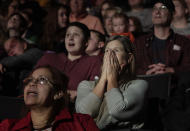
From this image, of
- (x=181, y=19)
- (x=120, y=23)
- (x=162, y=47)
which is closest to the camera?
(x=162, y=47)

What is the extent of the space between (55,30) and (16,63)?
4.83ft

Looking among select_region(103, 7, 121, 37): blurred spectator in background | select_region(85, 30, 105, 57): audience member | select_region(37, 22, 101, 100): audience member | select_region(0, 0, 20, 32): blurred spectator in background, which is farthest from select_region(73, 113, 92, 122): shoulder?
select_region(0, 0, 20, 32): blurred spectator in background

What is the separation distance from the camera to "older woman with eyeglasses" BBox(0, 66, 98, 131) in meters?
3.25

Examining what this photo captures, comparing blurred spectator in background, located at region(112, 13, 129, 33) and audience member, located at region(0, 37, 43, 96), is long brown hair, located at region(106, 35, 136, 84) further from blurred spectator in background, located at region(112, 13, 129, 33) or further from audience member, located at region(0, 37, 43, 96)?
blurred spectator in background, located at region(112, 13, 129, 33)

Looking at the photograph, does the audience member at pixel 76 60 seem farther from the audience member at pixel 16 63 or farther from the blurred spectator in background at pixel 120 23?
the blurred spectator in background at pixel 120 23

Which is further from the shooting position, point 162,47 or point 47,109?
point 162,47

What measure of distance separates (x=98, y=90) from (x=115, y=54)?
0.44 m

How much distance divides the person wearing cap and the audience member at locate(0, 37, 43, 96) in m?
1.54

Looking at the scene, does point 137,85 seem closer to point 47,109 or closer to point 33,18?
point 47,109

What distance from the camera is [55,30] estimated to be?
6.70 metres

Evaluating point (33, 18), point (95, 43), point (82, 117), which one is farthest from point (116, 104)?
point (33, 18)

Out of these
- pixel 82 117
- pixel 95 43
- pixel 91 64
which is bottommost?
pixel 82 117

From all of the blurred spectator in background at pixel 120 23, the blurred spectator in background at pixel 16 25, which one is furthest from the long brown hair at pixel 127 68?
the blurred spectator in background at pixel 16 25

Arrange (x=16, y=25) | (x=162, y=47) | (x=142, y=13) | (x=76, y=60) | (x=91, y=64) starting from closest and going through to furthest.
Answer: (x=91, y=64) < (x=76, y=60) < (x=162, y=47) < (x=16, y=25) < (x=142, y=13)
